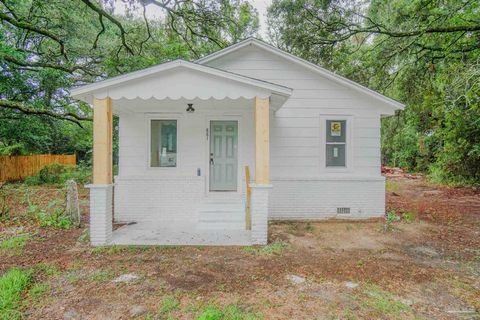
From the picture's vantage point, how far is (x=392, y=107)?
23.9 ft

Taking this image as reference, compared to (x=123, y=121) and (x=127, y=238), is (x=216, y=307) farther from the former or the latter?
(x=123, y=121)

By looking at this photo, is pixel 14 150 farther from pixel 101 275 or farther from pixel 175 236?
pixel 101 275

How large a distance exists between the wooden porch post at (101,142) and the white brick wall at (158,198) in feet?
5.87

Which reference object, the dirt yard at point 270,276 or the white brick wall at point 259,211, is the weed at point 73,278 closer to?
the dirt yard at point 270,276

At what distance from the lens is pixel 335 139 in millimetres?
7496

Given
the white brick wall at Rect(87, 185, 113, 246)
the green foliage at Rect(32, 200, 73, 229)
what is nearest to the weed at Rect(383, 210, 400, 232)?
the white brick wall at Rect(87, 185, 113, 246)

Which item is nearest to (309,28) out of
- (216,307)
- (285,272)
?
(285,272)

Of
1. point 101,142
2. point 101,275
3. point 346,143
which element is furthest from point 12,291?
point 346,143

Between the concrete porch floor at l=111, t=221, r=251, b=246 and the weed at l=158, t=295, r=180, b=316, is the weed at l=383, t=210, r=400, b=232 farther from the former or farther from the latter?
the weed at l=158, t=295, r=180, b=316

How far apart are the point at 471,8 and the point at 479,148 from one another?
6526 millimetres

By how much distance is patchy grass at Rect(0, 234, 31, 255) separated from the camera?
16.5ft

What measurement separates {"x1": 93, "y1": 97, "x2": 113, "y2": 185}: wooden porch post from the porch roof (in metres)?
0.21

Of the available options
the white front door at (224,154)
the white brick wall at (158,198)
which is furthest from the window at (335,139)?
the white brick wall at (158,198)

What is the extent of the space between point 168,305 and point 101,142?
3307 millimetres
